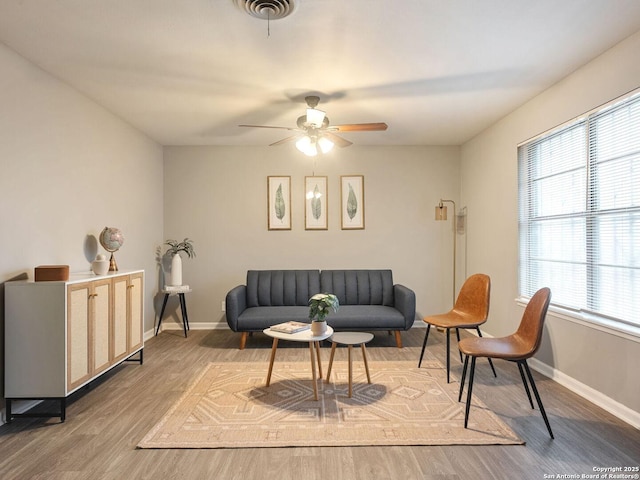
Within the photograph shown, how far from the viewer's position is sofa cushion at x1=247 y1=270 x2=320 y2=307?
5043 mm

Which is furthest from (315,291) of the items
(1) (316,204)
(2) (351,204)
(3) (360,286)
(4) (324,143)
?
(4) (324,143)

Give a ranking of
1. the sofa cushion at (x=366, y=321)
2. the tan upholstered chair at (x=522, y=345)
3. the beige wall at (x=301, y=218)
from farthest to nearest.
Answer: the beige wall at (x=301, y=218)
the sofa cushion at (x=366, y=321)
the tan upholstered chair at (x=522, y=345)

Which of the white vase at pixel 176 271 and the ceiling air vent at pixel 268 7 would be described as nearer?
the ceiling air vent at pixel 268 7

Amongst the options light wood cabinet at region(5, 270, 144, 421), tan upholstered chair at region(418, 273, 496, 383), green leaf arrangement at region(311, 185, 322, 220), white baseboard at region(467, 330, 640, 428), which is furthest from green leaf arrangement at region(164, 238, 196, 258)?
white baseboard at region(467, 330, 640, 428)

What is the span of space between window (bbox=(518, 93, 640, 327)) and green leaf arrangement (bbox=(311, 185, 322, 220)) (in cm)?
260

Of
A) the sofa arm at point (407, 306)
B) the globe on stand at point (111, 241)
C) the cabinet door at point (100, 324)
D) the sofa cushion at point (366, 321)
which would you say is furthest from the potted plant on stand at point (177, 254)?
the sofa arm at point (407, 306)

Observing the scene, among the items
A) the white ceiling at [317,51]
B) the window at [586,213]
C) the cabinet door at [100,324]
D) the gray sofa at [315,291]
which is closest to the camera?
the white ceiling at [317,51]

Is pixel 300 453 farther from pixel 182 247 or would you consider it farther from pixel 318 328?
pixel 182 247

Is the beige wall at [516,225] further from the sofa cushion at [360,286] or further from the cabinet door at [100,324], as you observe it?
the cabinet door at [100,324]

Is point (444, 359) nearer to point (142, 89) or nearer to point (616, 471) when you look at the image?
point (616, 471)

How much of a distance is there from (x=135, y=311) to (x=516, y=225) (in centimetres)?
400

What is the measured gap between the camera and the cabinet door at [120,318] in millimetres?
3309

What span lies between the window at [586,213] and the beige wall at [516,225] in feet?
0.44

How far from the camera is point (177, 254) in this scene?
516cm
